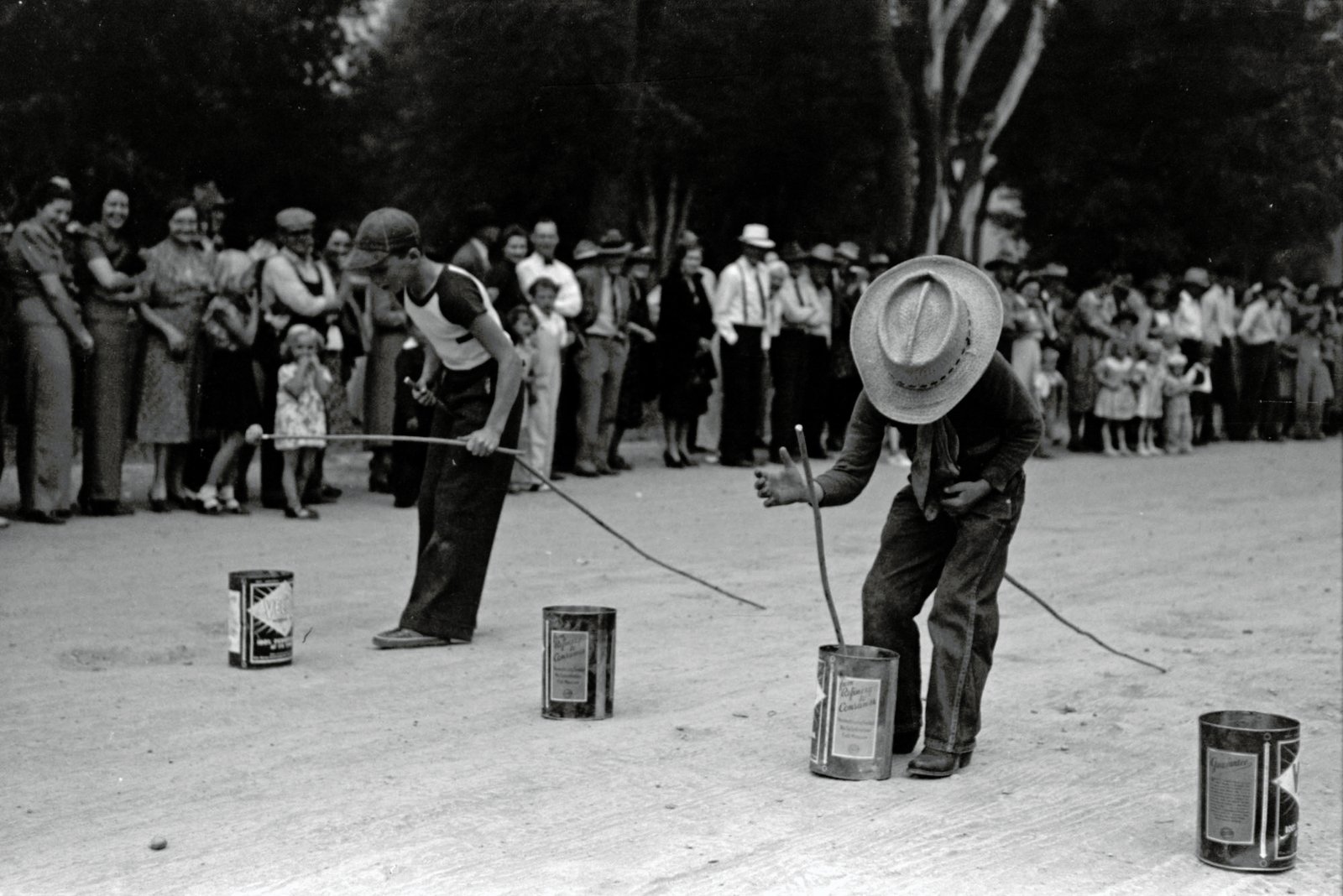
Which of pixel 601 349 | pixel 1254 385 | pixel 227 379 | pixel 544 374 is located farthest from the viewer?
pixel 1254 385

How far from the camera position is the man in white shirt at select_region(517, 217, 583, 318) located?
533 inches

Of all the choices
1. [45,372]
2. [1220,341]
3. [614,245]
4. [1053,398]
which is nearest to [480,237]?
[614,245]

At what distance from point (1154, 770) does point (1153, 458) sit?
528 inches

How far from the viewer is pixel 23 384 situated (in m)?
10.6

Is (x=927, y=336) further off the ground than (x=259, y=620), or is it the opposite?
(x=927, y=336)

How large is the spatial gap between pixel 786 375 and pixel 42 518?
287 inches

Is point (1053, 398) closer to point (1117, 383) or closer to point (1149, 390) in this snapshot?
point (1117, 383)

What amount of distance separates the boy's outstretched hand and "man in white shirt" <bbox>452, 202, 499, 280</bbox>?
6937mm

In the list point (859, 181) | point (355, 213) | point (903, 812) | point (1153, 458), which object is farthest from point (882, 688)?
point (859, 181)

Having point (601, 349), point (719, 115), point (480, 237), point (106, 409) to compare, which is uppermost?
point (719, 115)

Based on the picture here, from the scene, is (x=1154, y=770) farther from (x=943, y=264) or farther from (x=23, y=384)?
(x=23, y=384)

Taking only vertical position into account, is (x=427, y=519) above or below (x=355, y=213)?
below

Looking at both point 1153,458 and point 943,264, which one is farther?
point 1153,458

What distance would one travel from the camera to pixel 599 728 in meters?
6.13
